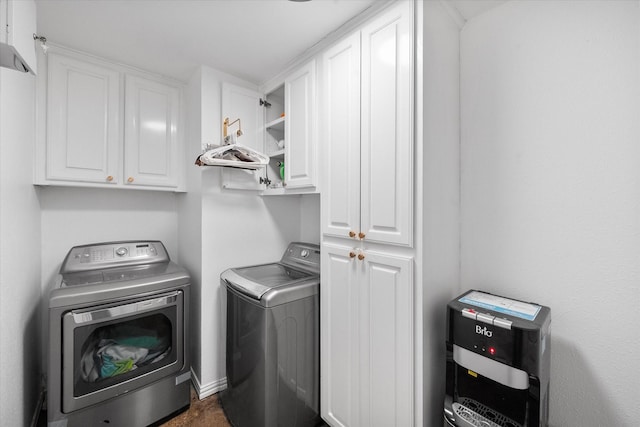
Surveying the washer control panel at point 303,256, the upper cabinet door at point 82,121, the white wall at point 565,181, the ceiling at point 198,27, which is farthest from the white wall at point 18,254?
the white wall at point 565,181

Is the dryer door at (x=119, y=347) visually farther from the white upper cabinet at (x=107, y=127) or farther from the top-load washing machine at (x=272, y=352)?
the white upper cabinet at (x=107, y=127)

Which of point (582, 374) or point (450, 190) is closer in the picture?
point (582, 374)

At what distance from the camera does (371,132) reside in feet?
4.36

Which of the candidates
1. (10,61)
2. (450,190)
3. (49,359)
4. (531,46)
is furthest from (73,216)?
(531,46)

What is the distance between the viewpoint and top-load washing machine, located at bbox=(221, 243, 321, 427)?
148 centimetres

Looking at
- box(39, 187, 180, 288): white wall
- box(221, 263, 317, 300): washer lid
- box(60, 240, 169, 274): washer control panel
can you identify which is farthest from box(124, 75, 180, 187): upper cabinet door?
box(221, 263, 317, 300): washer lid

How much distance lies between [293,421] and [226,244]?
1.23 metres

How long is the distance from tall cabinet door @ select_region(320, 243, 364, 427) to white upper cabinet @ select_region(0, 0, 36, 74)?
1.41 metres

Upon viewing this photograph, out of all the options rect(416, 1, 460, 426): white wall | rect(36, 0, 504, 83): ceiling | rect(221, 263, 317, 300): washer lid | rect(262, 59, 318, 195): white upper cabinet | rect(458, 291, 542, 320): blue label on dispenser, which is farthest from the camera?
rect(262, 59, 318, 195): white upper cabinet

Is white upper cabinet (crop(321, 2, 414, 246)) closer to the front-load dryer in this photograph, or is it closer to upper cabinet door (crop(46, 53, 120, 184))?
the front-load dryer

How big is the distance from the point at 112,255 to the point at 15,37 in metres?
1.52

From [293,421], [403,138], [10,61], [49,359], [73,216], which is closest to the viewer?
[10,61]

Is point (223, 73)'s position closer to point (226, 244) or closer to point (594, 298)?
point (226, 244)

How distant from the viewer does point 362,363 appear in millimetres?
1374
